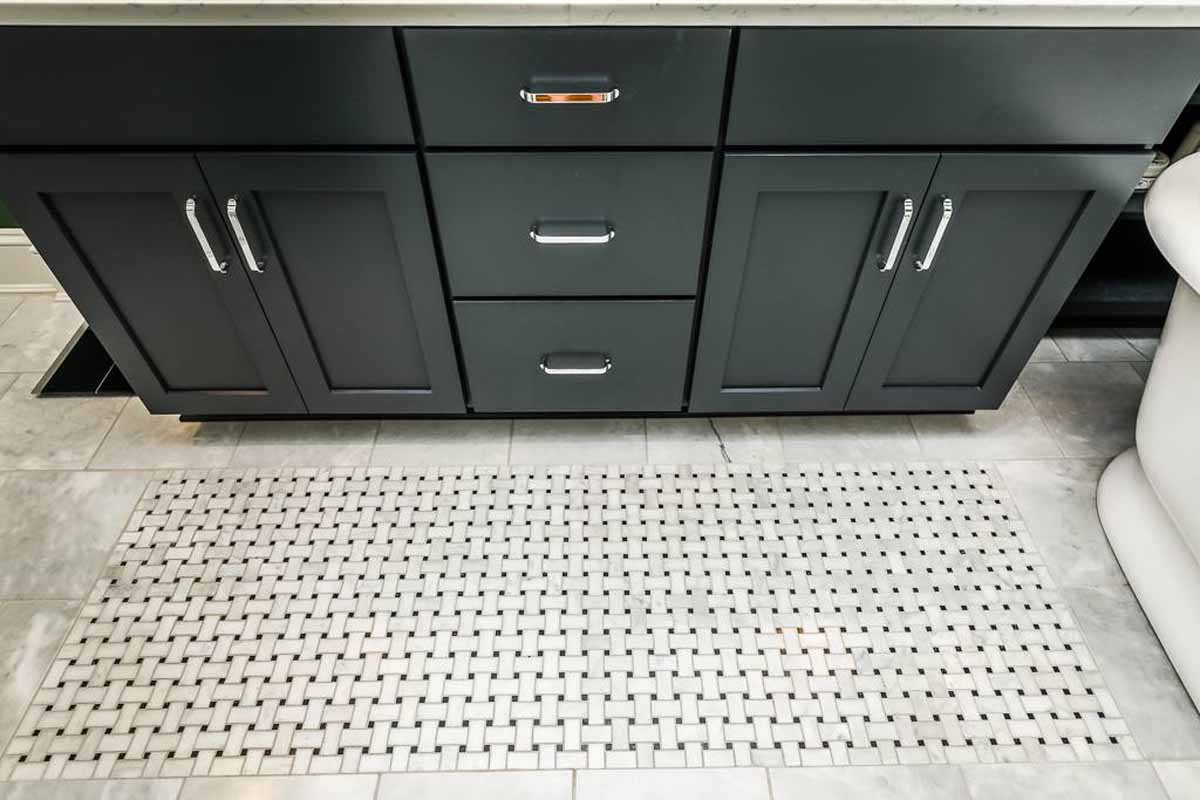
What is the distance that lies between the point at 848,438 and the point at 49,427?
5.65 ft

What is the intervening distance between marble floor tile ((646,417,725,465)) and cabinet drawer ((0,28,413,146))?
0.79m

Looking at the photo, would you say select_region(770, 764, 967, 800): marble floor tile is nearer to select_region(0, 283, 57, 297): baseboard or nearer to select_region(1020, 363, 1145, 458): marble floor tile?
select_region(1020, 363, 1145, 458): marble floor tile

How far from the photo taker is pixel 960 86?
93cm

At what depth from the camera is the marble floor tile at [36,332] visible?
1632mm

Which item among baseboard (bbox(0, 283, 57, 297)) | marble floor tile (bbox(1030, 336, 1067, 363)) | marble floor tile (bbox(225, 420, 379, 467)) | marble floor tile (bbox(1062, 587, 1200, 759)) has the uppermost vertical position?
baseboard (bbox(0, 283, 57, 297))

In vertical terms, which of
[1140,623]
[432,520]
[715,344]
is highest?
[715,344]

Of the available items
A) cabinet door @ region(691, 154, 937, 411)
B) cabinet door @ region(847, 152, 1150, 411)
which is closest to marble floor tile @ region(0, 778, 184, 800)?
cabinet door @ region(691, 154, 937, 411)

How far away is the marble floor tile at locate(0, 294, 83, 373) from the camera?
1632 millimetres

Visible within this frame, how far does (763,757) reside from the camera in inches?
41.7

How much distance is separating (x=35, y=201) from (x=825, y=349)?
131 cm

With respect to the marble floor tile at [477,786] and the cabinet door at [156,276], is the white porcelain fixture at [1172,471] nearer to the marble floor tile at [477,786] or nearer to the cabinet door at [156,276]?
the marble floor tile at [477,786]

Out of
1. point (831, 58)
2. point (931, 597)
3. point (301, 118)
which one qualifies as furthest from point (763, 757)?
point (301, 118)

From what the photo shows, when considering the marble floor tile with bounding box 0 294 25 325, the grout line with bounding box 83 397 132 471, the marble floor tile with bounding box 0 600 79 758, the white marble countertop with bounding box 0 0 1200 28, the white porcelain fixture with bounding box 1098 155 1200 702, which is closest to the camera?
the white marble countertop with bounding box 0 0 1200 28

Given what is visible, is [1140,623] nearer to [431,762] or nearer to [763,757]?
[763,757]
